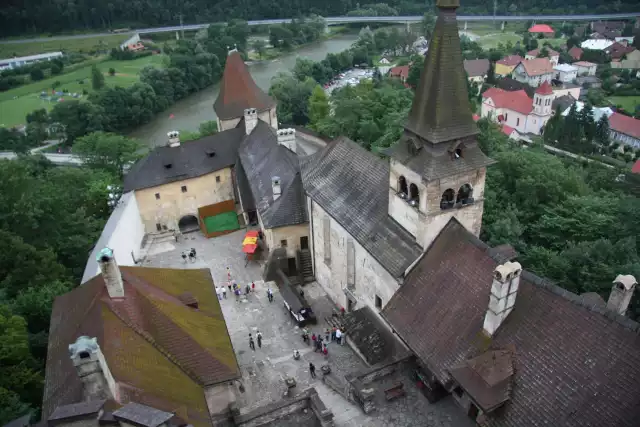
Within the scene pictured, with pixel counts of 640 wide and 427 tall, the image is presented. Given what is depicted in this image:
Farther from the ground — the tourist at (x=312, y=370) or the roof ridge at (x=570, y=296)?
the roof ridge at (x=570, y=296)

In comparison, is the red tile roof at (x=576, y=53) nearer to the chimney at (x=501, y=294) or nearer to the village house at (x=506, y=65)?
the village house at (x=506, y=65)

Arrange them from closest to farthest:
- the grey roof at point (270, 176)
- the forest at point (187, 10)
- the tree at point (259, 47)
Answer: the grey roof at point (270, 176) < the tree at point (259, 47) < the forest at point (187, 10)

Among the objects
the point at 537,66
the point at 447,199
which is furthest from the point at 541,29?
the point at 447,199

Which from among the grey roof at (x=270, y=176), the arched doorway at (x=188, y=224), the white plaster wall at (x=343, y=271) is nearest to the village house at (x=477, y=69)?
the grey roof at (x=270, y=176)

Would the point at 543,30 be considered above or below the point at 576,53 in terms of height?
above

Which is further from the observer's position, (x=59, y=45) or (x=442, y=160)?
(x=59, y=45)

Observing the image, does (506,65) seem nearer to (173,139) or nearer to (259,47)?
(259,47)
